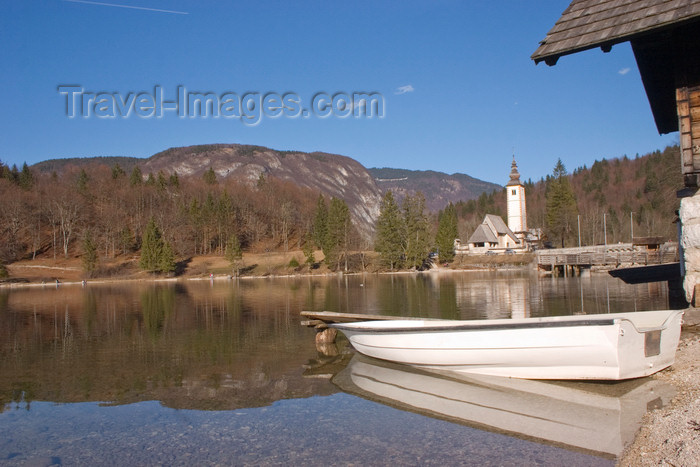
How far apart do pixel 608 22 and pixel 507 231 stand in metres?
95.1

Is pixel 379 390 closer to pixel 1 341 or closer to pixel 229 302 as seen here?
pixel 1 341

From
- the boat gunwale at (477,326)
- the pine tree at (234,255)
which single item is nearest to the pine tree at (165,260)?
the pine tree at (234,255)

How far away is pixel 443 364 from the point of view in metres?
11.7

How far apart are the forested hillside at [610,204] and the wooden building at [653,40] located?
71407 mm

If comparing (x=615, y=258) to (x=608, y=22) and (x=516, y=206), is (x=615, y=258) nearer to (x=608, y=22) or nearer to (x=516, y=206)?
(x=608, y=22)

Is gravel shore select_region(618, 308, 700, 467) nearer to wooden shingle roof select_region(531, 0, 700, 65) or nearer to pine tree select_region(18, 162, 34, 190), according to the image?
wooden shingle roof select_region(531, 0, 700, 65)

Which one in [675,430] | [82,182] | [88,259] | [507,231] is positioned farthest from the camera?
[507,231]

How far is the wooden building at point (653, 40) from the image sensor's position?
8188 millimetres

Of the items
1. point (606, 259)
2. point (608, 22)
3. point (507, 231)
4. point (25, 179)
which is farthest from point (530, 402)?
point (25, 179)

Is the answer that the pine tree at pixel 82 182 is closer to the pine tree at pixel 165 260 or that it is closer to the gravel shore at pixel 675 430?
the pine tree at pixel 165 260

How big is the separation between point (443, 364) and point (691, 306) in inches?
206

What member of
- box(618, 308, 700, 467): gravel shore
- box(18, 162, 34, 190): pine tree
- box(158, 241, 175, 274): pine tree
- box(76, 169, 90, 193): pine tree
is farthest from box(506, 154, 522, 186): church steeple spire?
box(618, 308, 700, 467): gravel shore

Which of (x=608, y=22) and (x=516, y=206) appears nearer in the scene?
(x=608, y=22)

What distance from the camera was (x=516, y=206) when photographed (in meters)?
102
